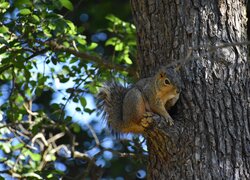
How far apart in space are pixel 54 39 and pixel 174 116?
3.89 feet

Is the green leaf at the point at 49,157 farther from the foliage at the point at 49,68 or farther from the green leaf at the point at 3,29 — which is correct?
the green leaf at the point at 3,29

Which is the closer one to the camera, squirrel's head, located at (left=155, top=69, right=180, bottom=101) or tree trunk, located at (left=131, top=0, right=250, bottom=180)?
tree trunk, located at (left=131, top=0, right=250, bottom=180)

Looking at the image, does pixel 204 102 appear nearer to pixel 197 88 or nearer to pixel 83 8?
pixel 197 88

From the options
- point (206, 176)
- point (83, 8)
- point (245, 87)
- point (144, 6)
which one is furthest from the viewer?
point (83, 8)

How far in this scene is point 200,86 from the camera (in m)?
2.79

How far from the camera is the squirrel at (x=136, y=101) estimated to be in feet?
9.72

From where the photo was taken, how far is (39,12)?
11.5ft

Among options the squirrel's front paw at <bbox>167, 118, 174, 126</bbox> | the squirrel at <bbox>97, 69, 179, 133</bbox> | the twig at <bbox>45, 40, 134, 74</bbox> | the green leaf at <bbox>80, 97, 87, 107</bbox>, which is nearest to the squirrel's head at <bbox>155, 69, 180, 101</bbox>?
the squirrel at <bbox>97, 69, 179, 133</bbox>

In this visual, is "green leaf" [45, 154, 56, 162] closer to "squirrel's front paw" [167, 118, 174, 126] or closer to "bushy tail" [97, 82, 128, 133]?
"bushy tail" [97, 82, 128, 133]

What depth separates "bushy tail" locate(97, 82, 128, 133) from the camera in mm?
3229

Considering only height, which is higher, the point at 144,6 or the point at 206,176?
the point at 144,6

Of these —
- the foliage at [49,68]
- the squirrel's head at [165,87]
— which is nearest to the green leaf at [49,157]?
the foliage at [49,68]

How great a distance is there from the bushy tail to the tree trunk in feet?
0.92

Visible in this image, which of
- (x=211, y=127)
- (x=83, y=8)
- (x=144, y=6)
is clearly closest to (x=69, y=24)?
(x=144, y=6)
